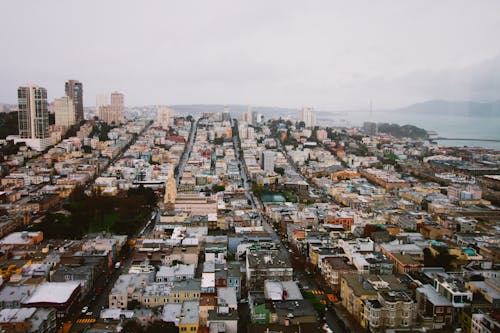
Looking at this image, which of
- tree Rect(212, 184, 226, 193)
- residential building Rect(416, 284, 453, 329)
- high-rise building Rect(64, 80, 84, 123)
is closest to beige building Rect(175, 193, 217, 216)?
tree Rect(212, 184, 226, 193)

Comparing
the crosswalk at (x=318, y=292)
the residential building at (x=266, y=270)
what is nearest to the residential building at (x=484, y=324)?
the crosswalk at (x=318, y=292)

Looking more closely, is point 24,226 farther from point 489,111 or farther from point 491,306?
point 489,111

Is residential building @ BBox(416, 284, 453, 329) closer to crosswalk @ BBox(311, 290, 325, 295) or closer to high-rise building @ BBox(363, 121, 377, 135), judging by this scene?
crosswalk @ BBox(311, 290, 325, 295)

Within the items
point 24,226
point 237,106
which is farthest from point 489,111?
point 237,106

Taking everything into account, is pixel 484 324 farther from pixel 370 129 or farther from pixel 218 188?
pixel 370 129

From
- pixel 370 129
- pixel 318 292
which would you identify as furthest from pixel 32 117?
pixel 370 129
